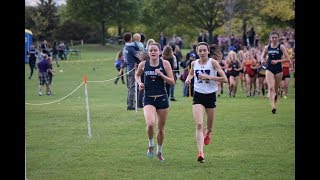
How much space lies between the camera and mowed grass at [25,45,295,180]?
Result: 39.6 ft

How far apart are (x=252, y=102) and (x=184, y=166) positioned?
15146 millimetres

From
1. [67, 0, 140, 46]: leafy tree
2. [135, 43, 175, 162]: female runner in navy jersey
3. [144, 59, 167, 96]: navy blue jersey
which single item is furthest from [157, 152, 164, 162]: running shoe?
[67, 0, 140, 46]: leafy tree

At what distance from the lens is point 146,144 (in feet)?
50.3

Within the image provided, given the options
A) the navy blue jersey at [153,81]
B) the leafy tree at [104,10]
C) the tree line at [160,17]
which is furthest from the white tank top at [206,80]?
the leafy tree at [104,10]

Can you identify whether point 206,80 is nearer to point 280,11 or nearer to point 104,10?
point 280,11

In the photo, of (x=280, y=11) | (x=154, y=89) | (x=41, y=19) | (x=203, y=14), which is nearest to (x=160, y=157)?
(x=154, y=89)

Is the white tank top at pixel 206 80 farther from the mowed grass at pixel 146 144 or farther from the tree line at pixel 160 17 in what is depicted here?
the tree line at pixel 160 17

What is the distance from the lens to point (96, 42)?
103 metres

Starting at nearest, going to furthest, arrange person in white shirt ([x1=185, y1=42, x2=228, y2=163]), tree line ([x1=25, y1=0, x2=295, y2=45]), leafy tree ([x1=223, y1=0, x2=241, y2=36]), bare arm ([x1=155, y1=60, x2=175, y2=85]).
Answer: bare arm ([x1=155, y1=60, x2=175, y2=85]), person in white shirt ([x1=185, y1=42, x2=228, y2=163]), tree line ([x1=25, y1=0, x2=295, y2=45]), leafy tree ([x1=223, y1=0, x2=241, y2=36])

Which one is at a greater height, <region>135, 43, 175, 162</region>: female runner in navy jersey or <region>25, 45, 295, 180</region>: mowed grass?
<region>135, 43, 175, 162</region>: female runner in navy jersey

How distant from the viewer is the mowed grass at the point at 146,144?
39.6 feet

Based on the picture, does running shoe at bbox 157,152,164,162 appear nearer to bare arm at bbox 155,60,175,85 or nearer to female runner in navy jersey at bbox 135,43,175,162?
female runner in navy jersey at bbox 135,43,175,162

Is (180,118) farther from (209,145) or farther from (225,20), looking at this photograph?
(225,20)
